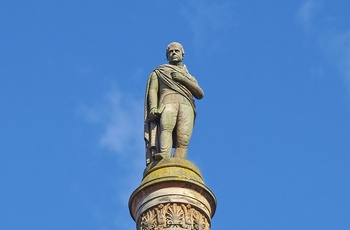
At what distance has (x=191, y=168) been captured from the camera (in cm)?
1745

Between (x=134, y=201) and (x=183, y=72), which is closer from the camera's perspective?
(x=134, y=201)

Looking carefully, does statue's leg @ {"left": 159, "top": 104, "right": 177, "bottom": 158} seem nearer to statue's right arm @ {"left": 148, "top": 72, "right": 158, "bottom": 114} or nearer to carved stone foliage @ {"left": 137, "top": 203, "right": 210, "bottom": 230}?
statue's right arm @ {"left": 148, "top": 72, "right": 158, "bottom": 114}

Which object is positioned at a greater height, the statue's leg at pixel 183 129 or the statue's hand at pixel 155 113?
the statue's hand at pixel 155 113

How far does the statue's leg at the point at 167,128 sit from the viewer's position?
18219 mm

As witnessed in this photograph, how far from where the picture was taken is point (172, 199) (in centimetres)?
1672

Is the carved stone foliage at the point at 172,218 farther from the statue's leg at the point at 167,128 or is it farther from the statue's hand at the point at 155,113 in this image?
the statue's hand at the point at 155,113

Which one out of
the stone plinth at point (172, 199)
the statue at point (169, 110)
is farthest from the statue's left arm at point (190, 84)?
the stone plinth at point (172, 199)

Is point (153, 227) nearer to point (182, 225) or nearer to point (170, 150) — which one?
point (182, 225)

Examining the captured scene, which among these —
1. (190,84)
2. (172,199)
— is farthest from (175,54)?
(172,199)

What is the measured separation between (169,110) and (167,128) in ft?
1.38

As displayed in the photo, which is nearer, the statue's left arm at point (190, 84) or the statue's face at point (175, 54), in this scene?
the statue's left arm at point (190, 84)

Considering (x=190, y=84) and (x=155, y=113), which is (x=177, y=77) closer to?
(x=190, y=84)

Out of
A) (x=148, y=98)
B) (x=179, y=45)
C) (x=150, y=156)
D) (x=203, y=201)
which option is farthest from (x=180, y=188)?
(x=179, y=45)

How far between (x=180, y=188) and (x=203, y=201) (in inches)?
18.7
